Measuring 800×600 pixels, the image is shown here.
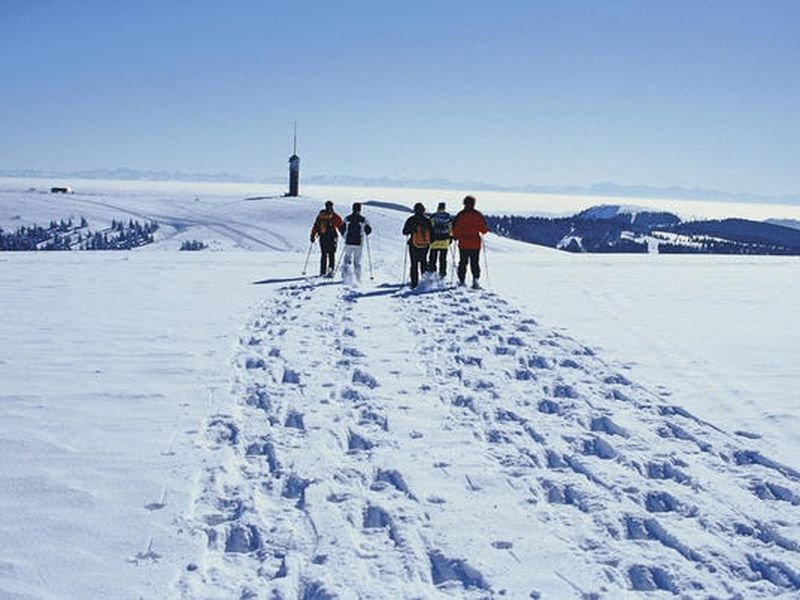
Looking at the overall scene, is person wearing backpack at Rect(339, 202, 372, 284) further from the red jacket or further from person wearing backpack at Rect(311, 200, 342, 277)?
the red jacket

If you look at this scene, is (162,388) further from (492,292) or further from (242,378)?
(492,292)

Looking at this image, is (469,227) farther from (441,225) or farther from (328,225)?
(328,225)

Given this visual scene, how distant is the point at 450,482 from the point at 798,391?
Result: 5.01 m

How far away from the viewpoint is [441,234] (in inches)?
734

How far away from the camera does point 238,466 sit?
5836mm

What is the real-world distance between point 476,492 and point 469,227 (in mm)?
12967

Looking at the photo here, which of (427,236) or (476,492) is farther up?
(427,236)

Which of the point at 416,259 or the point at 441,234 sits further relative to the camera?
the point at 441,234

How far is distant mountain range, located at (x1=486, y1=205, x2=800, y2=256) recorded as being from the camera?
132m

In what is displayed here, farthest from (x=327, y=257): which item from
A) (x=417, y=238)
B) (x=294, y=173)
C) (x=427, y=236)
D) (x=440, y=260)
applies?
(x=294, y=173)

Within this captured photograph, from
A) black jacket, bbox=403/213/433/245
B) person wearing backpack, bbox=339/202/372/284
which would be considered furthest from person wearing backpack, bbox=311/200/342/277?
black jacket, bbox=403/213/433/245

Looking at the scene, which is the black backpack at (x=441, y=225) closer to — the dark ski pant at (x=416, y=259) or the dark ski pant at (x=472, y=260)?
the dark ski pant at (x=416, y=259)

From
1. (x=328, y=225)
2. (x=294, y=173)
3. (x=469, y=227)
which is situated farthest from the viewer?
(x=294, y=173)

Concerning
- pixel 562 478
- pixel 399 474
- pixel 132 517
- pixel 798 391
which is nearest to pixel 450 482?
pixel 399 474
